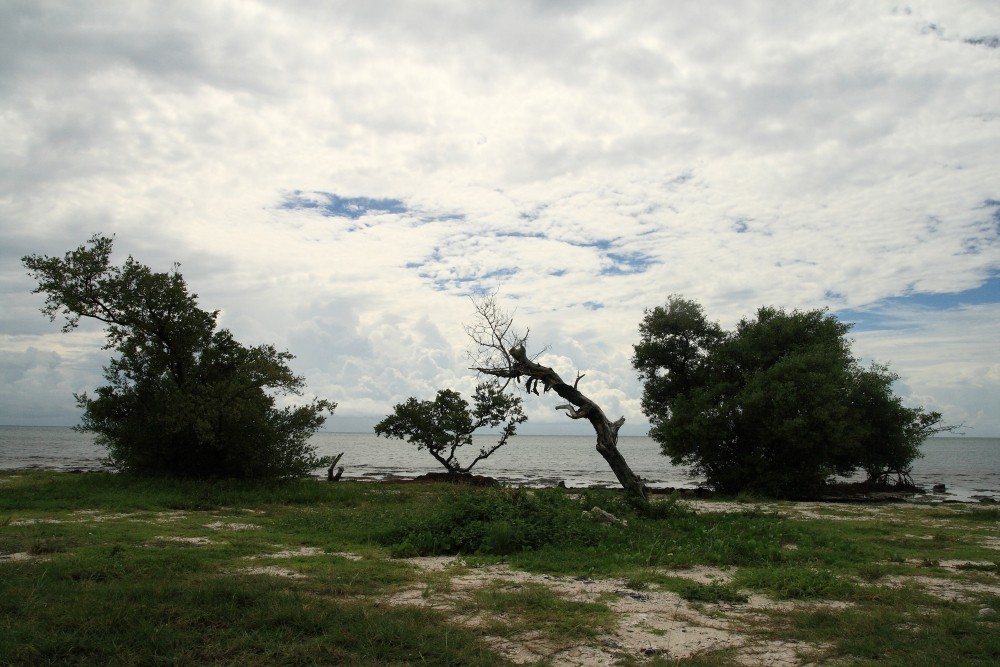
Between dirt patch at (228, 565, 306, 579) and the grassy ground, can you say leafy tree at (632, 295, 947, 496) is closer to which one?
the grassy ground

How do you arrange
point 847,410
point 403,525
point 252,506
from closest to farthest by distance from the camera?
point 403,525 < point 252,506 < point 847,410

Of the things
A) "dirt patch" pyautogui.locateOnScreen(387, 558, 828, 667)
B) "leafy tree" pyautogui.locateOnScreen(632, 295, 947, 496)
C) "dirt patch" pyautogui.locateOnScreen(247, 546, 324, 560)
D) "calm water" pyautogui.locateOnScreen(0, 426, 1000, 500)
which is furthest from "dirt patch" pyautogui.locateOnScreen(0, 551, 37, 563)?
"calm water" pyautogui.locateOnScreen(0, 426, 1000, 500)

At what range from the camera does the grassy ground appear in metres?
5.84

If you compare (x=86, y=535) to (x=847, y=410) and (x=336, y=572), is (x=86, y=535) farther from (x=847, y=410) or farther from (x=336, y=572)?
(x=847, y=410)

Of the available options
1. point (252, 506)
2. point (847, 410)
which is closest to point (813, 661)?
point (252, 506)

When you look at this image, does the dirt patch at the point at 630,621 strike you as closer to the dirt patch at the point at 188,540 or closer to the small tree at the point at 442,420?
the dirt patch at the point at 188,540

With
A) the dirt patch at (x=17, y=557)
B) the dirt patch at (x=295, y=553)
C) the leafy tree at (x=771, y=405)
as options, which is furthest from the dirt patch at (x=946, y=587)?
the leafy tree at (x=771, y=405)

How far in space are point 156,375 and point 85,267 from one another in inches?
174

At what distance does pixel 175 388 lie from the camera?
22.8 m

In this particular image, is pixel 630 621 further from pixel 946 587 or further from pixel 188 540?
pixel 188 540

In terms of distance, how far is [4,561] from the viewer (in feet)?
28.8

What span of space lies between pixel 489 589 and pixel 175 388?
18.5 metres

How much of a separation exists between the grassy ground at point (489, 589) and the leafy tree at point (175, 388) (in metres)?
6.59

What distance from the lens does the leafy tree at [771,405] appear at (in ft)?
82.3
